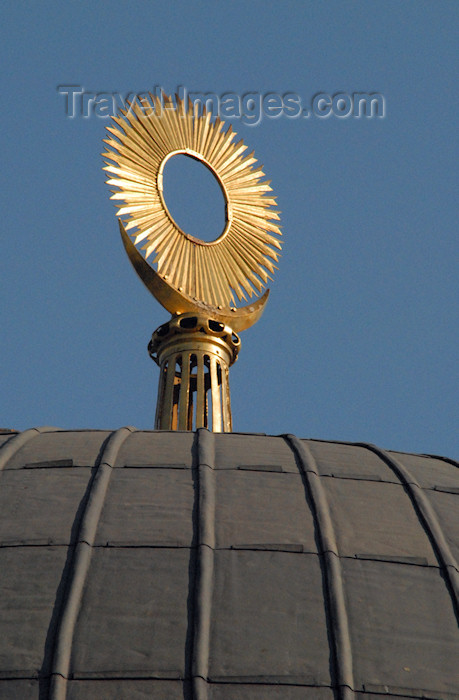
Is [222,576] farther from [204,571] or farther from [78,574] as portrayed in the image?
[78,574]

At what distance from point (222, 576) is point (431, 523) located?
103 inches

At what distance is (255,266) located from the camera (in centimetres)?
2183

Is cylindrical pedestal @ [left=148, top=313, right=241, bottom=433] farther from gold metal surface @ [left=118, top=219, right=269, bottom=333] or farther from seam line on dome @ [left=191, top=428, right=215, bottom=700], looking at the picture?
seam line on dome @ [left=191, top=428, right=215, bottom=700]

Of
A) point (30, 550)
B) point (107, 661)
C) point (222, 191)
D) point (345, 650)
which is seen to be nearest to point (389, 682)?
point (345, 650)

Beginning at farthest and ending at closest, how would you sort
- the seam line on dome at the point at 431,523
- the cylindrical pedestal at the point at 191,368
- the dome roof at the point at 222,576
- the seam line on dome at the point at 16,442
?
the cylindrical pedestal at the point at 191,368
the seam line on dome at the point at 16,442
the seam line on dome at the point at 431,523
the dome roof at the point at 222,576

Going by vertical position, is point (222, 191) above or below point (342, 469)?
above

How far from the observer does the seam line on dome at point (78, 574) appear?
9828 mm

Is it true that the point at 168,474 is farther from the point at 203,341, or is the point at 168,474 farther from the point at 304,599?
the point at 203,341

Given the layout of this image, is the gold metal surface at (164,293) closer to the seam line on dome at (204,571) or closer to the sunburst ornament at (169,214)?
the sunburst ornament at (169,214)

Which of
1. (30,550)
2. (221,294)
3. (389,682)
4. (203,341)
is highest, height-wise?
(221,294)

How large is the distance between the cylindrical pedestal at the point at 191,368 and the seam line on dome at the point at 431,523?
511 centimetres

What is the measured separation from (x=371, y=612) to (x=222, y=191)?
42.7ft

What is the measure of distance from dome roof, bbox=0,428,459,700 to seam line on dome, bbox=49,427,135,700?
0.02 metres

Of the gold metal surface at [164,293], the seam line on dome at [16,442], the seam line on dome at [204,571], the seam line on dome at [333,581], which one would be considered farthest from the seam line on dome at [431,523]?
the gold metal surface at [164,293]
